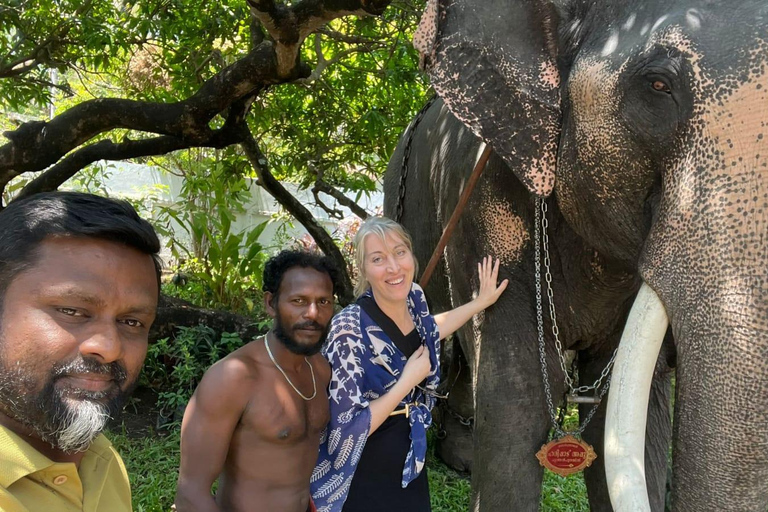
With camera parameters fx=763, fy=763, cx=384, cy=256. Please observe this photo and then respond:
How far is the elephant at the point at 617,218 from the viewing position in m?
1.69

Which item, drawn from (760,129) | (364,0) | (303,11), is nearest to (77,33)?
(303,11)

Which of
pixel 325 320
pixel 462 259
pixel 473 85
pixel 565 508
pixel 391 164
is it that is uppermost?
pixel 391 164

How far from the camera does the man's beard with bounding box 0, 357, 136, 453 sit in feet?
4.07

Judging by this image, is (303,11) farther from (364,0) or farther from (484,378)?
(484,378)

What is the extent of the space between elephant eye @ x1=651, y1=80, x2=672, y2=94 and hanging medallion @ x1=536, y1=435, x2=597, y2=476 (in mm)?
1291

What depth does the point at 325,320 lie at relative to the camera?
2.45 meters

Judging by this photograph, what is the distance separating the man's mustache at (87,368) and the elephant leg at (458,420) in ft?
11.9

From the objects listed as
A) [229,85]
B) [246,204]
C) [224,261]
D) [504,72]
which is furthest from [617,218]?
[246,204]

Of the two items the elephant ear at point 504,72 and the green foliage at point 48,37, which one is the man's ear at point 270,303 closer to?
the elephant ear at point 504,72

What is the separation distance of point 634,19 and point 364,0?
2.00m

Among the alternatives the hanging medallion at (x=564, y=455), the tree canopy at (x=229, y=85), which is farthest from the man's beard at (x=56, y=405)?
the tree canopy at (x=229, y=85)

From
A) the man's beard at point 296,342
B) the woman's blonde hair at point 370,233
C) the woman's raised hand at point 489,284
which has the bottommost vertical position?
the man's beard at point 296,342

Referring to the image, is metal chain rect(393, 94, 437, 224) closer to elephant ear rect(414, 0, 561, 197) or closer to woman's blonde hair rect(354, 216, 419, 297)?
woman's blonde hair rect(354, 216, 419, 297)

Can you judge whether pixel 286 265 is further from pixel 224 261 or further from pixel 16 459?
pixel 224 261
